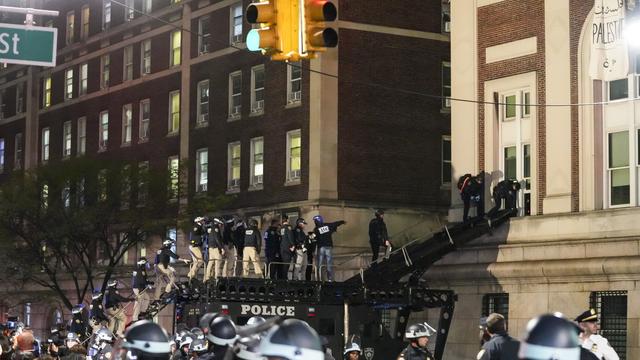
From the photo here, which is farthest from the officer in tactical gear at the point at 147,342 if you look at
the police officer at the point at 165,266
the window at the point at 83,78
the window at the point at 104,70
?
the window at the point at 83,78

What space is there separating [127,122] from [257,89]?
11855 mm

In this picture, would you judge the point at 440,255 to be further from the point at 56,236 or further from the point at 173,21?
the point at 173,21

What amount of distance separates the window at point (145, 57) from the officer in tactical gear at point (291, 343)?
59125 mm

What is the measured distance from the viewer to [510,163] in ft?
136

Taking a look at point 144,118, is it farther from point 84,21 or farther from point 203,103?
point 84,21

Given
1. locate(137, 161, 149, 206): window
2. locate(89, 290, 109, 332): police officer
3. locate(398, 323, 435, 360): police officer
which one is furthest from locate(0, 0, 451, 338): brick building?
locate(398, 323, 435, 360): police officer

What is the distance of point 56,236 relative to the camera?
56.9 m

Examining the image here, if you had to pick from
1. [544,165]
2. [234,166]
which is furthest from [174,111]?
[544,165]

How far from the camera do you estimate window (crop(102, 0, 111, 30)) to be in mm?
70125

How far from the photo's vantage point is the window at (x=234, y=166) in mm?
58562

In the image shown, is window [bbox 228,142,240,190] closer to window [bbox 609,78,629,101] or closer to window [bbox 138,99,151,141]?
window [bbox 138,99,151,141]

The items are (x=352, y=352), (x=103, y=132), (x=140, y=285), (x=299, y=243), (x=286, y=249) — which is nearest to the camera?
(x=352, y=352)

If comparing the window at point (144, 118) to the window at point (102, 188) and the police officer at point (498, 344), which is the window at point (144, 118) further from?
the police officer at point (498, 344)

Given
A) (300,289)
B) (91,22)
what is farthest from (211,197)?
(300,289)
